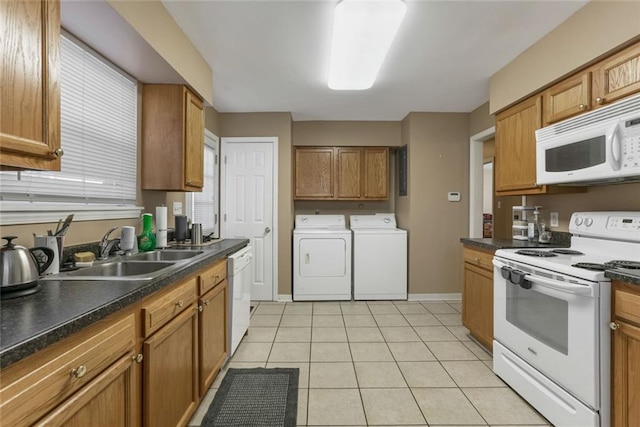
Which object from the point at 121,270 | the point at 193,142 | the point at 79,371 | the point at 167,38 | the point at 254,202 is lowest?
the point at 79,371

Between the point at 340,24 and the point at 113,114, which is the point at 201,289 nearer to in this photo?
the point at 113,114

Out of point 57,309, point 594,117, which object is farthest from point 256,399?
point 594,117

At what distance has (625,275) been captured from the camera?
53.4 inches

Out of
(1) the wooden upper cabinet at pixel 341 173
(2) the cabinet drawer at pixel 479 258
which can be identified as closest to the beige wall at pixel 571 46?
(2) the cabinet drawer at pixel 479 258

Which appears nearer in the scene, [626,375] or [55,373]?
[55,373]

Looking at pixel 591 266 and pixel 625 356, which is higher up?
pixel 591 266

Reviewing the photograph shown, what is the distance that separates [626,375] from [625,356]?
0.08 m

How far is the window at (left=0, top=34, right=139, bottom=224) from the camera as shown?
146cm

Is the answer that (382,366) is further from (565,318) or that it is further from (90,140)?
(90,140)

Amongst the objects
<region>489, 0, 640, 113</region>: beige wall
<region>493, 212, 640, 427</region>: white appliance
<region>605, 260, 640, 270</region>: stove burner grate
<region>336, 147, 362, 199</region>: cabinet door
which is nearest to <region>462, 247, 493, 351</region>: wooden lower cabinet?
<region>493, 212, 640, 427</region>: white appliance

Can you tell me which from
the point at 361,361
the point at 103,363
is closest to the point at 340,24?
the point at 103,363

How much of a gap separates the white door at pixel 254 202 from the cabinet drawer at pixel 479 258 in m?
2.25

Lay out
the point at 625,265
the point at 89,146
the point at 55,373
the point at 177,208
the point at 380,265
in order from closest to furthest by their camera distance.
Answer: the point at 55,373 → the point at 625,265 → the point at 89,146 → the point at 177,208 → the point at 380,265

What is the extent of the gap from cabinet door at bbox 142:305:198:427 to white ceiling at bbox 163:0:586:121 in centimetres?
184
